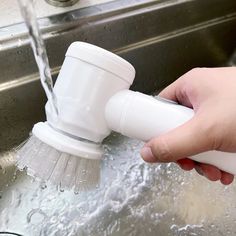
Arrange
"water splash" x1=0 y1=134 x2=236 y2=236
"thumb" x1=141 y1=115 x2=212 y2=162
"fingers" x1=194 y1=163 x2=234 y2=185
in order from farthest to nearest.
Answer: "water splash" x1=0 y1=134 x2=236 y2=236, "fingers" x1=194 y1=163 x2=234 y2=185, "thumb" x1=141 y1=115 x2=212 y2=162

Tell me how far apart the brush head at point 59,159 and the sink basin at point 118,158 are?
0.16 m

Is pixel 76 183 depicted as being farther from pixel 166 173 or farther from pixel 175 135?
pixel 166 173

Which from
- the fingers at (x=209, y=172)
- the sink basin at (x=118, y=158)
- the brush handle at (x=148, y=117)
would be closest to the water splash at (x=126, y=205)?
the sink basin at (x=118, y=158)

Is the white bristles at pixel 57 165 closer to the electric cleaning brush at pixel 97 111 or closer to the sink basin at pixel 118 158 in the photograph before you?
the electric cleaning brush at pixel 97 111

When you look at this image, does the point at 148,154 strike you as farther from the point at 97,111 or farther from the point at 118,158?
the point at 118,158

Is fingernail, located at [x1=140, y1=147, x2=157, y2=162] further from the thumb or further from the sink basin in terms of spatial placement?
the sink basin

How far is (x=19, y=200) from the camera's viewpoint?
0.68 m

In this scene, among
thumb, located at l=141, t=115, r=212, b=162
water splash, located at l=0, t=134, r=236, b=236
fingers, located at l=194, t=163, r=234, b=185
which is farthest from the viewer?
water splash, located at l=0, t=134, r=236, b=236

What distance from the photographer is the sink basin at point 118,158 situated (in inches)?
24.2

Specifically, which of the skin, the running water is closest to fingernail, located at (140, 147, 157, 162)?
the skin

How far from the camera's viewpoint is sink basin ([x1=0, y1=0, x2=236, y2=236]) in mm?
614

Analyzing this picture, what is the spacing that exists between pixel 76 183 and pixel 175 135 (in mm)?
156

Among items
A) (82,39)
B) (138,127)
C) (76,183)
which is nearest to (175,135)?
(138,127)

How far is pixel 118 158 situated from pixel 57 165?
0.29 meters
